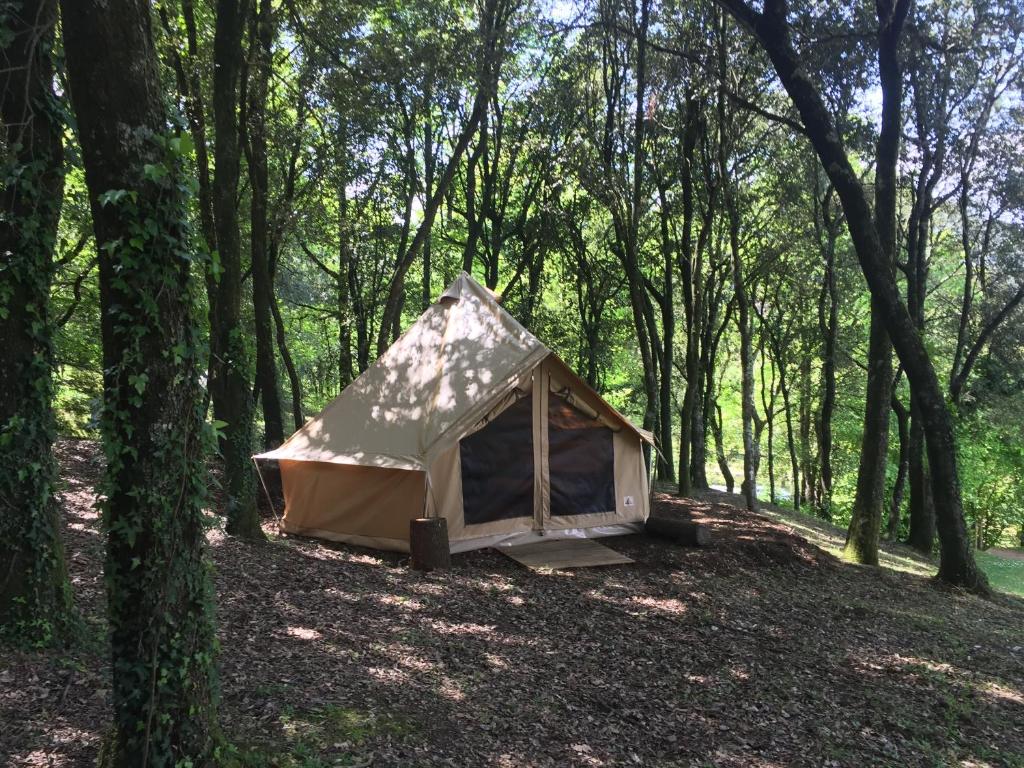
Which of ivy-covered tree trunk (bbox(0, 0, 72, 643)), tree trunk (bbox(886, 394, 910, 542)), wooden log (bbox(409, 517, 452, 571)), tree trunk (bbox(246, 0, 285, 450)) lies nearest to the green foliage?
ivy-covered tree trunk (bbox(0, 0, 72, 643))

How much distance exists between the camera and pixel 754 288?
1762 centimetres

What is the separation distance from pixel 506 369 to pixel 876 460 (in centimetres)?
485

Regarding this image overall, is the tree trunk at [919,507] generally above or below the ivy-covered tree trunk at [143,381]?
below

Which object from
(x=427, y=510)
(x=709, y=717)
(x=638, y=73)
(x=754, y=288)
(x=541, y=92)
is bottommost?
(x=709, y=717)

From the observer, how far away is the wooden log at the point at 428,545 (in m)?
6.77

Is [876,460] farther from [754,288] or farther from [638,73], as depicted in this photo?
[754,288]

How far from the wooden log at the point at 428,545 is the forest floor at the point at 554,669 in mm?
167

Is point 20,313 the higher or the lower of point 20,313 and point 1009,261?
the lower

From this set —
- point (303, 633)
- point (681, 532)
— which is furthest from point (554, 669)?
point (681, 532)

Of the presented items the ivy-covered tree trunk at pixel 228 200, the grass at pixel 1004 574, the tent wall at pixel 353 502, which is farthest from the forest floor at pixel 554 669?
the grass at pixel 1004 574

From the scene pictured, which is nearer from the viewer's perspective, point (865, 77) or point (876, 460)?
point (876, 460)

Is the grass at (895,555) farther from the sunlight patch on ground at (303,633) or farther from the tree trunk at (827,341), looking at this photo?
the sunlight patch on ground at (303,633)

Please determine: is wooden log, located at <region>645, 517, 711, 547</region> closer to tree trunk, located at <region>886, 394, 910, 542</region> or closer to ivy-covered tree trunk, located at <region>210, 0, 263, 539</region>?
ivy-covered tree trunk, located at <region>210, 0, 263, 539</region>

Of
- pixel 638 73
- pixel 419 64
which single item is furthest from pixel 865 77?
pixel 419 64
